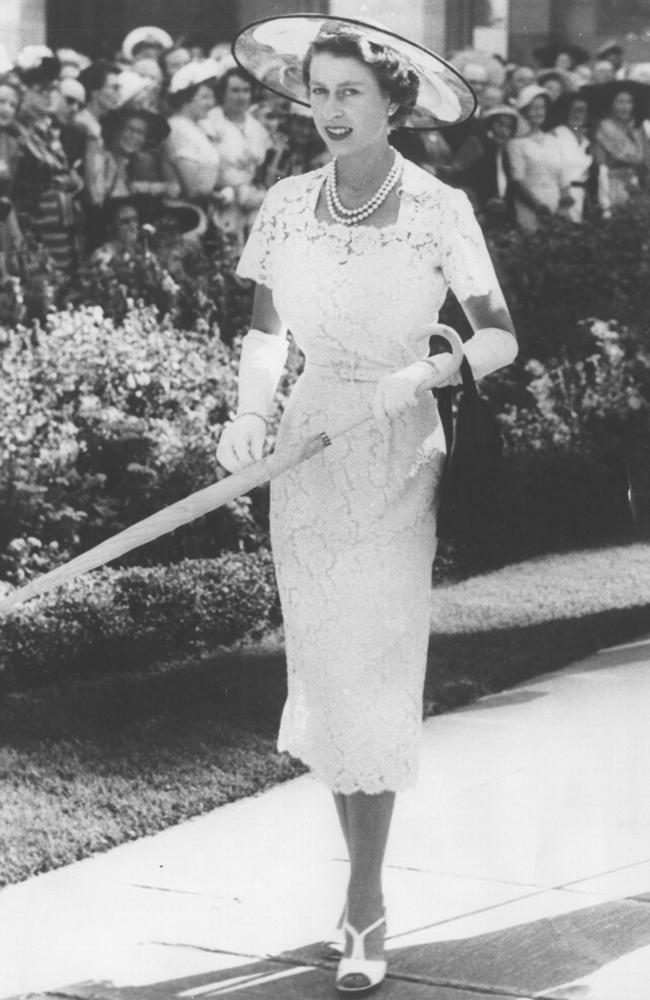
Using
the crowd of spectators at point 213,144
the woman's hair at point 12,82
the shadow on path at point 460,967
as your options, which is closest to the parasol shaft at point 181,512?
the shadow on path at point 460,967

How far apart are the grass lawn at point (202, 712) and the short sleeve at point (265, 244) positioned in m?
1.44

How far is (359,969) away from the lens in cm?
315

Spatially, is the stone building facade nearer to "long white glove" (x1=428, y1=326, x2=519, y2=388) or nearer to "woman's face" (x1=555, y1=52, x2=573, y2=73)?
"woman's face" (x1=555, y1=52, x2=573, y2=73)

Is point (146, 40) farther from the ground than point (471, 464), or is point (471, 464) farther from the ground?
point (146, 40)

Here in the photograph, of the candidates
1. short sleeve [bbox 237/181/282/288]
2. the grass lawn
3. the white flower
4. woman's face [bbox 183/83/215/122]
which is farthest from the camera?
woman's face [bbox 183/83/215/122]

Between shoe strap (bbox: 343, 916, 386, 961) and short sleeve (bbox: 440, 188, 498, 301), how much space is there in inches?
47.0

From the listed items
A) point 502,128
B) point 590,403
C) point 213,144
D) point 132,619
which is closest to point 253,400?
point 132,619

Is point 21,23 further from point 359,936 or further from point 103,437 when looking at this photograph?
point 359,936

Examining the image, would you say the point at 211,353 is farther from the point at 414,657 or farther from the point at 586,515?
the point at 414,657

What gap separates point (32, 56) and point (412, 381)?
5.68 m

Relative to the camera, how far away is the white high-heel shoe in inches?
123

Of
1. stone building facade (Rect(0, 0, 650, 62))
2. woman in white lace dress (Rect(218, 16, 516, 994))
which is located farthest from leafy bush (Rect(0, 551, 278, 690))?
stone building facade (Rect(0, 0, 650, 62))

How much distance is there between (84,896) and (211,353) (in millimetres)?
4205

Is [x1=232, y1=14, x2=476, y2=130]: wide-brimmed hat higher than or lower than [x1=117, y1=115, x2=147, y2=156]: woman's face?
lower
